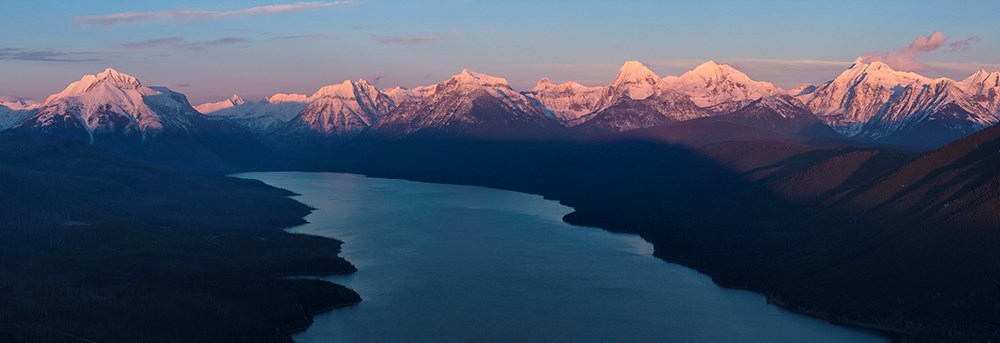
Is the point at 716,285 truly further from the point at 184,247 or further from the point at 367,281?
the point at 184,247

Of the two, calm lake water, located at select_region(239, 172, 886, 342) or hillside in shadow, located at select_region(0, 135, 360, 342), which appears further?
calm lake water, located at select_region(239, 172, 886, 342)

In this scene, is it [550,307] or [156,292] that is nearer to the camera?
[156,292]

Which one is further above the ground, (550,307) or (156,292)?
(156,292)

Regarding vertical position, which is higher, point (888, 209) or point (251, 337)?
point (888, 209)

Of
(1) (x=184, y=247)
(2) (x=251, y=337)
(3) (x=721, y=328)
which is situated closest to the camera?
(2) (x=251, y=337)

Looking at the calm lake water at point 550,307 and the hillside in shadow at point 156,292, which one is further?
the calm lake water at point 550,307

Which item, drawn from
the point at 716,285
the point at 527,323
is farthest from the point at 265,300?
the point at 716,285

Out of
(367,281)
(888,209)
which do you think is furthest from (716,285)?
(367,281)

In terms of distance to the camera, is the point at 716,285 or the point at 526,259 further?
the point at 526,259

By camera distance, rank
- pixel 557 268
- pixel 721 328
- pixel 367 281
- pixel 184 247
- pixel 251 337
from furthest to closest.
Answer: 1. pixel 184 247
2. pixel 557 268
3. pixel 367 281
4. pixel 721 328
5. pixel 251 337

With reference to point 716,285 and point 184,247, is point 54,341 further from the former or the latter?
point 716,285
